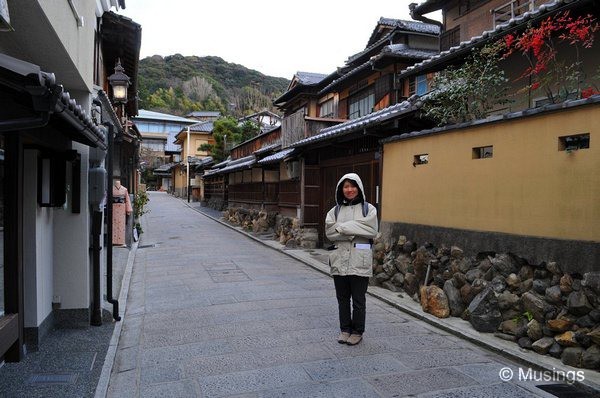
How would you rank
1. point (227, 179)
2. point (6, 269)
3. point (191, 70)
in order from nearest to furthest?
1. point (6, 269)
2. point (227, 179)
3. point (191, 70)

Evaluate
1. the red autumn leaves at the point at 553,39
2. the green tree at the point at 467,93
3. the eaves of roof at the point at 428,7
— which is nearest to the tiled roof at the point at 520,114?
the green tree at the point at 467,93

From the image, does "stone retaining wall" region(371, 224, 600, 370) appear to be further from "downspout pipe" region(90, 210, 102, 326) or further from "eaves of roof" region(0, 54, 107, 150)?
"eaves of roof" region(0, 54, 107, 150)

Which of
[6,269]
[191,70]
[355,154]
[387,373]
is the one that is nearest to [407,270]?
[387,373]

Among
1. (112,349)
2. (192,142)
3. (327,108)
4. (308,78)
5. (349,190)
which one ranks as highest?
(308,78)

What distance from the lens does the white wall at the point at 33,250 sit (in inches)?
219

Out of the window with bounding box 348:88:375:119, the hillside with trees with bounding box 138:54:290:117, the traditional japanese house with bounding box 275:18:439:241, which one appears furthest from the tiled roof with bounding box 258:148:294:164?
the hillside with trees with bounding box 138:54:290:117

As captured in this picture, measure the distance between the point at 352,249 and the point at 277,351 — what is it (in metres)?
1.67

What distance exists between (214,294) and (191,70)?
99.0 metres

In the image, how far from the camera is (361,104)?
19750mm

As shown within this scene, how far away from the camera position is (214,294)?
888 cm

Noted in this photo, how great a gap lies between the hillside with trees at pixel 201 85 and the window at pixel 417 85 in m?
57.5

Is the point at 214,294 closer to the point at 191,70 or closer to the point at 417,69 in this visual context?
the point at 417,69

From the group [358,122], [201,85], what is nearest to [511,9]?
[358,122]

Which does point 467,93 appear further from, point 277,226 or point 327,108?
point 327,108
